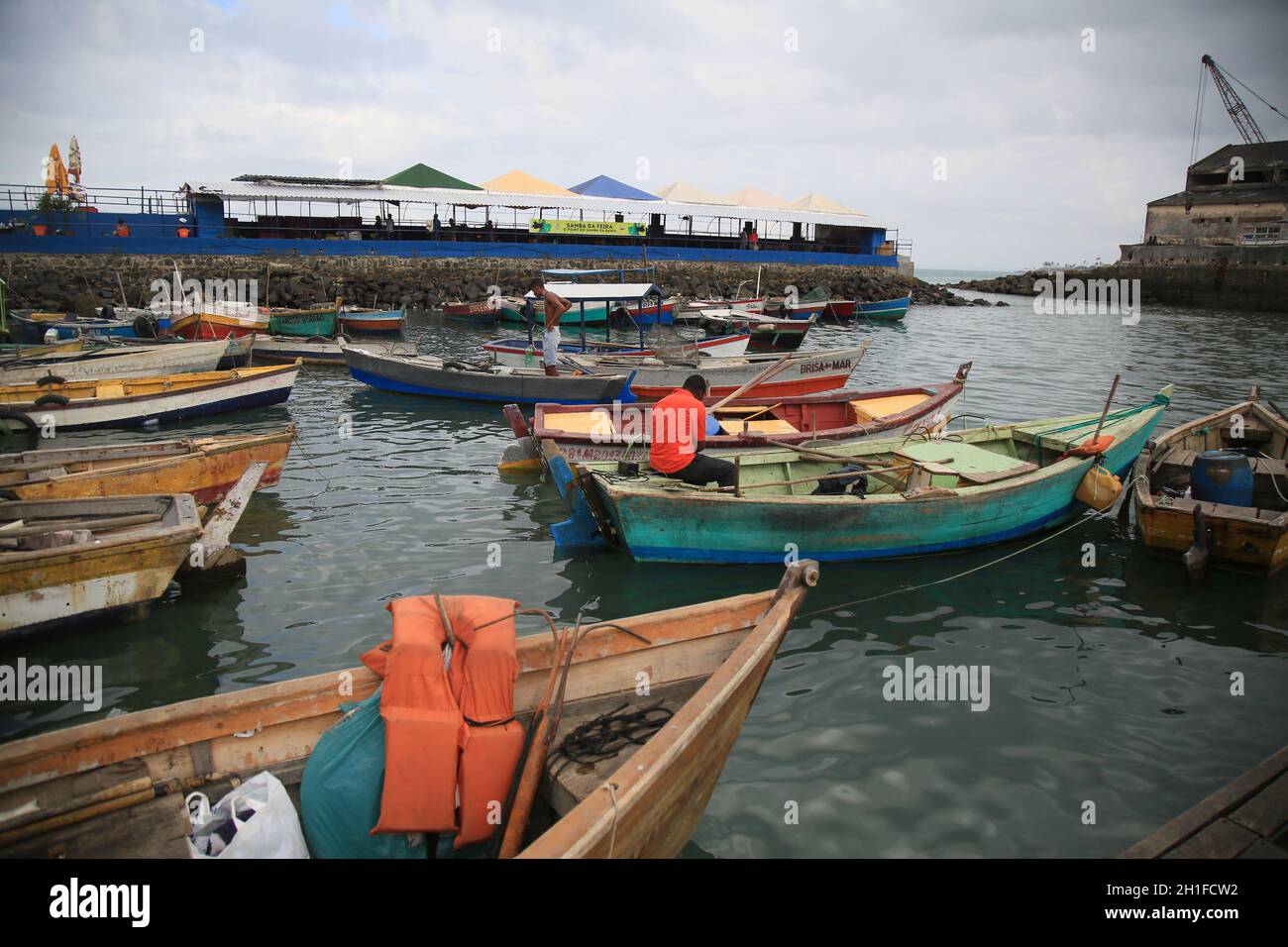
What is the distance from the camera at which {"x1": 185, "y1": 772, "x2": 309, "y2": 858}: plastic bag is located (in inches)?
138

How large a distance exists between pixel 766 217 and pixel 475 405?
31.5 metres

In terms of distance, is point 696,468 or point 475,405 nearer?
point 696,468

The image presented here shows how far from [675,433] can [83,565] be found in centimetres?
550

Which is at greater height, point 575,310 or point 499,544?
point 575,310

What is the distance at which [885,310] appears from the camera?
40.3 meters

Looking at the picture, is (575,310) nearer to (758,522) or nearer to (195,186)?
(195,186)

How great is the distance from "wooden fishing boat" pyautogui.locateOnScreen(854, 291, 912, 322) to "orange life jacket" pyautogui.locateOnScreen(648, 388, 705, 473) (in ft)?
110

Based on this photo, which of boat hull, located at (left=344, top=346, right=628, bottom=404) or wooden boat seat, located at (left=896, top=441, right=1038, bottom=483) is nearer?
wooden boat seat, located at (left=896, top=441, right=1038, bottom=483)

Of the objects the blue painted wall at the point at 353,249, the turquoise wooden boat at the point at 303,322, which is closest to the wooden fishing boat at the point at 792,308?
the blue painted wall at the point at 353,249

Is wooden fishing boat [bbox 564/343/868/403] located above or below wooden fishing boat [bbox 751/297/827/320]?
below

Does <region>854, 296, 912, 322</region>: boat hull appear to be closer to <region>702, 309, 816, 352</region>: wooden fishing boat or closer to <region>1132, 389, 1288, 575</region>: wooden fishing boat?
<region>702, 309, 816, 352</region>: wooden fishing boat

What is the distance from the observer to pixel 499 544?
9.23 meters

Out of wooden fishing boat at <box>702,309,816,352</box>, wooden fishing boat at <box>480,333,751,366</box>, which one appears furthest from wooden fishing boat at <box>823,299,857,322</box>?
wooden fishing boat at <box>480,333,751,366</box>
